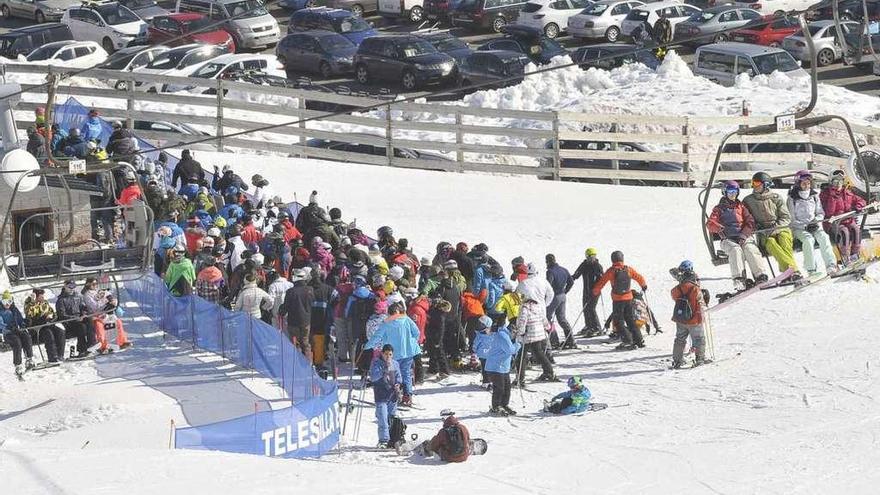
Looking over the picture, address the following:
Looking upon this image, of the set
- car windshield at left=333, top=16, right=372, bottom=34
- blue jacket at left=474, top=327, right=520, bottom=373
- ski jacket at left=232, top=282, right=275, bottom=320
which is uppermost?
car windshield at left=333, top=16, right=372, bottom=34

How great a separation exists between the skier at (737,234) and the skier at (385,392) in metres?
5.13

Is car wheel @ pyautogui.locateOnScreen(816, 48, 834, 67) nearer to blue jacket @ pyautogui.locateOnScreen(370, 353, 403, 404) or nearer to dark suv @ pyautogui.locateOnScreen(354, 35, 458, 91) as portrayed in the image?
dark suv @ pyautogui.locateOnScreen(354, 35, 458, 91)

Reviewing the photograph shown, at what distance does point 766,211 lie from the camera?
21953 mm

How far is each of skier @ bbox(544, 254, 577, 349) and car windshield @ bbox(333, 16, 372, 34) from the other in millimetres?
20273

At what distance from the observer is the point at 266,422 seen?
58.8ft

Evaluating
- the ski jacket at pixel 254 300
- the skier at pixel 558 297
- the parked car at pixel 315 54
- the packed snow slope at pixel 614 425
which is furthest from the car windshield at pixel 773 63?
the ski jacket at pixel 254 300

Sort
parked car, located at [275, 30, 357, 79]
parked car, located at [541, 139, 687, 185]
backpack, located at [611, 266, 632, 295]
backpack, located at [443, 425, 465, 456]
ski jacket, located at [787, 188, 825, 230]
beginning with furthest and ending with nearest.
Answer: parked car, located at [275, 30, 357, 79]
parked car, located at [541, 139, 687, 185]
ski jacket, located at [787, 188, 825, 230]
backpack, located at [611, 266, 632, 295]
backpack, located at [443, 425, 465, 456]

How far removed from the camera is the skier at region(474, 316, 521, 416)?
1955cm

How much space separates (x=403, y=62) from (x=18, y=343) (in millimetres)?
18096

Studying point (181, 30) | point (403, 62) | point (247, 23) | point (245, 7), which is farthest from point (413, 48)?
point (181, 30)

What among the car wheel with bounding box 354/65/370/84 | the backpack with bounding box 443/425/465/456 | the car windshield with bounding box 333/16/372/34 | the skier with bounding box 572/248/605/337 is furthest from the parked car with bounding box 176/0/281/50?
the backpack with bounding box 443/425/465/456

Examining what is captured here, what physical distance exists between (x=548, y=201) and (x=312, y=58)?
12.5 m

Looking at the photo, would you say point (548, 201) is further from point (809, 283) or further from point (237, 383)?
point (237, 383)

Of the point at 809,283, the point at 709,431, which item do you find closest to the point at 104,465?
the point at 709,431
